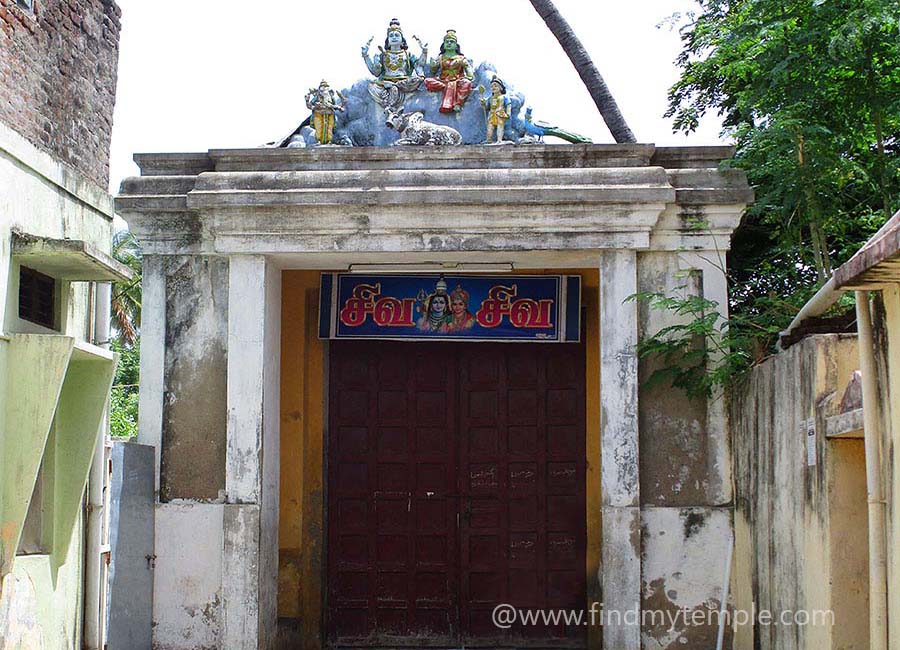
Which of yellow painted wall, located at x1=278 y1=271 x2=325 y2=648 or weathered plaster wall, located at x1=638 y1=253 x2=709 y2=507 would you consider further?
yellow painted wall, located at x1=278 y1=271 x2=325 y2=648

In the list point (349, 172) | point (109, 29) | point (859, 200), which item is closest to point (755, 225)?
point (859, 200)

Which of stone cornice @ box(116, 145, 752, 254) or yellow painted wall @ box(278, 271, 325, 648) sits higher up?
stone cornice @ box(116, 145, 752, 254)

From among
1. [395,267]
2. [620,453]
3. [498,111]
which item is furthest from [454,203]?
[620,453]

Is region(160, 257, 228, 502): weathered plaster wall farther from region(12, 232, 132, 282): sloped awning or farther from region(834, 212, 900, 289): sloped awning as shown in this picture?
region(834, 212, 900, 289): sloped awning

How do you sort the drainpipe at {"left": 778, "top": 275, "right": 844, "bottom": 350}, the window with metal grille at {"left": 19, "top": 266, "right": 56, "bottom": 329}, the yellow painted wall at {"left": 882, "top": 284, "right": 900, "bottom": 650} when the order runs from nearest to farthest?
the yellow painted wall at {"left": 882, "top": 284, "right": 900, "bottom": 650}
the drainpipe at {"left": 778, "top": 275, "right": 844, "bottom": 350}
the window with metal grille at {"left": 19, "top": 266, "right": 56, "bottom": 329}

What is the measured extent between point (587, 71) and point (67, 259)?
8882mm

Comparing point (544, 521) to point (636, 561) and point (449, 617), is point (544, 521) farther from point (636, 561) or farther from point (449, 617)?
point (636, 561)

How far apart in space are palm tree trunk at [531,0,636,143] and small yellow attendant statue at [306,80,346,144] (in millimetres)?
5576

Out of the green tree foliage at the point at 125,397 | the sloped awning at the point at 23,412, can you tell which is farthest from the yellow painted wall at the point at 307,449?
the green tree foliage at the point at 125,397

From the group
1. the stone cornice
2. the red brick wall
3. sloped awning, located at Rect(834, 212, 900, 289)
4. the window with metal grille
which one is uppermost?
the red brick wall

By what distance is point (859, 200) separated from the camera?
35.1 ft

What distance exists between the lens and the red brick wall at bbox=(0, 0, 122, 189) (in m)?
8.27

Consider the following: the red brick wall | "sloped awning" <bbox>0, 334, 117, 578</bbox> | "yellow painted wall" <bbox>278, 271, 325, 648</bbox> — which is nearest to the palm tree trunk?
"yellow painted wall" <bbox>278, 271, 325, 648</bbox>

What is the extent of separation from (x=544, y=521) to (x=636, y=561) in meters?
2.07
